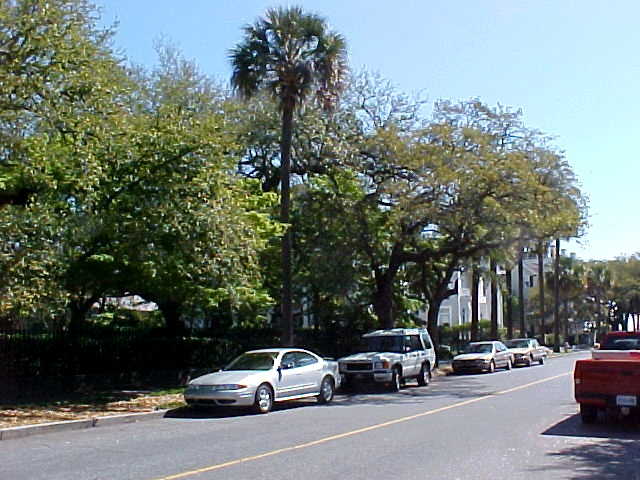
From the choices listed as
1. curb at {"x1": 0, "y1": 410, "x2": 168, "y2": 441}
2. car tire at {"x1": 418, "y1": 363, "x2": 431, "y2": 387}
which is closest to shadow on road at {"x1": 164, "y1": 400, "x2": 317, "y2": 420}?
curb at {"x1": 0, "y1": 410, "x2": 168, "y2": 441}

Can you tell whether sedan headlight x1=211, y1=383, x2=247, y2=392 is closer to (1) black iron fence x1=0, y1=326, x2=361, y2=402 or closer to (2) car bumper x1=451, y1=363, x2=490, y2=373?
(1) black iron fence x1=0, y1=326, x2=361, y2=402

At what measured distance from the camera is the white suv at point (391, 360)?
2467 centimetres

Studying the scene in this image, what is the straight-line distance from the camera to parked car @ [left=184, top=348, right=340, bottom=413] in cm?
1827

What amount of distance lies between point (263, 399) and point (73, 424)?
14.5ft

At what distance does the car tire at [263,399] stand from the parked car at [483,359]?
16.8 meters

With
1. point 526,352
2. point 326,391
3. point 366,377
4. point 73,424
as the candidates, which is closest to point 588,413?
point 326,391

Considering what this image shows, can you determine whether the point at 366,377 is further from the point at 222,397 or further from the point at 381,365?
the point at 222,397

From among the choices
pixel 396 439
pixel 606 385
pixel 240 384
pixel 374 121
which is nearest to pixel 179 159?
pixel 240 384

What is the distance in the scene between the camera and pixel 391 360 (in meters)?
24.9

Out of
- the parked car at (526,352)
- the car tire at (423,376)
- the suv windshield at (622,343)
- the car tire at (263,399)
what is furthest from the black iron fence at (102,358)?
the parked car at (526,352)

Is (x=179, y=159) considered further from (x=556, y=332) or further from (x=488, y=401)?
(x=556, y=332)

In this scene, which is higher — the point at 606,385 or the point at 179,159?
the point at 179,159

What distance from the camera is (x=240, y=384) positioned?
18203mm

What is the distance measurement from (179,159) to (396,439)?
8.96 metres
